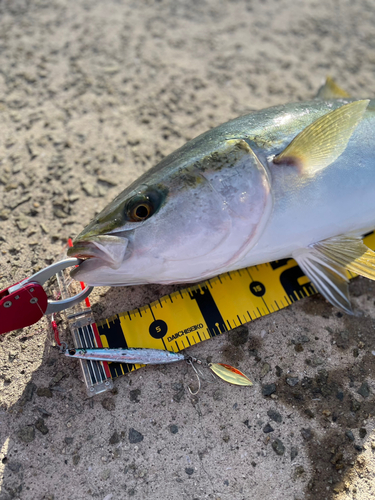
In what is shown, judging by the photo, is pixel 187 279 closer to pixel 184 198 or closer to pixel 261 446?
pixel 184 198

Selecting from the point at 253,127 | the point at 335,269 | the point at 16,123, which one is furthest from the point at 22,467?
the point at 16,123

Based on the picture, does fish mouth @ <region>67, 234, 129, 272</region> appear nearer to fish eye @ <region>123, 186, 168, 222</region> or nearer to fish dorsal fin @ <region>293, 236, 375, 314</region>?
fish eye @ <region>123, 186, 168, 222</region>

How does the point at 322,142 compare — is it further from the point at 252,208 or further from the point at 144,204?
the point at 144,204

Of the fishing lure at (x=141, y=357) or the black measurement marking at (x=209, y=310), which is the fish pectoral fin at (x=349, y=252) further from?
the fishing lure at (x=141, y=357)

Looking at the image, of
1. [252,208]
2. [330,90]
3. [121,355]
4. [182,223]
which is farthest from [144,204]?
[330,90]

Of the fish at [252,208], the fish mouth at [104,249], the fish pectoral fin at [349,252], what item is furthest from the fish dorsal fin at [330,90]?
the fish mouth at [104,249]

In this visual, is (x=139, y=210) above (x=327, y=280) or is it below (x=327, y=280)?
above

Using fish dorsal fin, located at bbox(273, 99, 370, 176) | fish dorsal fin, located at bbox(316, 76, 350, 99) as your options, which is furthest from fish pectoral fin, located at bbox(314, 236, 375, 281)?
fish dorsal fin, located at bbox(316, 76, 350, 99)
